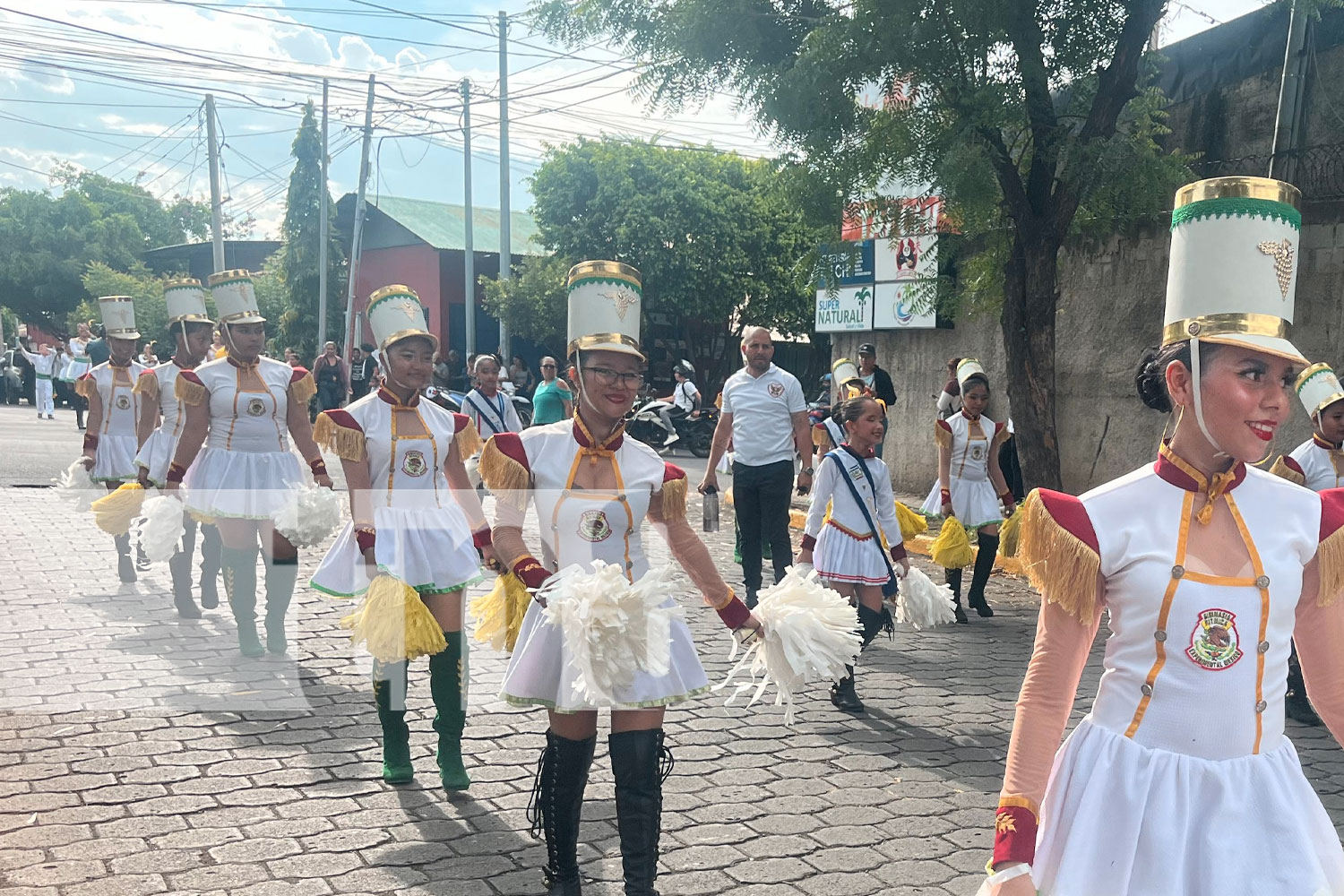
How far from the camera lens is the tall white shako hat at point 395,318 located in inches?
229

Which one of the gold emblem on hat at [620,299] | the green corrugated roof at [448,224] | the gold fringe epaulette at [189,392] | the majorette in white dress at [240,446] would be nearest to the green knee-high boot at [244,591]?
the majorette in white dress at [240,446]

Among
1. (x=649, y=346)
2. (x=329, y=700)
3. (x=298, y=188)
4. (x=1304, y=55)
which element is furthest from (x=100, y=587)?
(x=298, y=188)

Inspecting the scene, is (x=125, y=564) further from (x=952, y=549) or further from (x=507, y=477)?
(x=507, y=477)

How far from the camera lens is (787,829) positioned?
16.3 ft

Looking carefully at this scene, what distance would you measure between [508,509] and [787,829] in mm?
1845

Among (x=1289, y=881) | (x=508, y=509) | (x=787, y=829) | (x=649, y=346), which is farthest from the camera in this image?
(x=649, y=346)

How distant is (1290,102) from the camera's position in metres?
12.1

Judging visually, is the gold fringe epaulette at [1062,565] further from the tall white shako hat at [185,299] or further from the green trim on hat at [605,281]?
the tall white shako hat at [185,299]

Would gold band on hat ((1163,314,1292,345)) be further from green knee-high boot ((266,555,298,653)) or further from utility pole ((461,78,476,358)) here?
utility pole ((461,78,476,358))

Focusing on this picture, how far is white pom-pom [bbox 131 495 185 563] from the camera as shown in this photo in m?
7.85

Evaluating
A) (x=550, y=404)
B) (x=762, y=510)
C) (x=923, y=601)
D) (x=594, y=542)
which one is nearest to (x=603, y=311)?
(x=594, y=542)

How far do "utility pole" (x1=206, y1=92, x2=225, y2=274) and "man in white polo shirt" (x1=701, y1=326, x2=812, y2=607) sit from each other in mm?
28252

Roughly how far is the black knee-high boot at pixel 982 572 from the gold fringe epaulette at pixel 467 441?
5.09 metres

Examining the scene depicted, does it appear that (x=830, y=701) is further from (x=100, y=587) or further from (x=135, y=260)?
(x=135, y=260)
